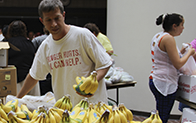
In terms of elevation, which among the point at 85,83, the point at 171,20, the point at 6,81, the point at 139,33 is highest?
Answer: the point at 171,20

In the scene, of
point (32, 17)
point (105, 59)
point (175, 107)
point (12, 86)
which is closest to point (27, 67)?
point (12, 86)

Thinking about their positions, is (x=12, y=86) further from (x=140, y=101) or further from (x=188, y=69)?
(x=140, y=101)

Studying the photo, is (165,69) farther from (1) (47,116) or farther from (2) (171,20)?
(1) (47,116)

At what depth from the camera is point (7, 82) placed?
6.97 feet

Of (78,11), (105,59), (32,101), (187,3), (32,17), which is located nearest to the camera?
(105,59)

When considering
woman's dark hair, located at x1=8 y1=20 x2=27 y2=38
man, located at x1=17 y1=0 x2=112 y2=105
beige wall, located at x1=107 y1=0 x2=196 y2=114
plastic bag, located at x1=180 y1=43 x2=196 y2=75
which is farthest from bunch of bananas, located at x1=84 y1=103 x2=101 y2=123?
beige wall, located at x1=107 y1=0 x2=196 y2=114

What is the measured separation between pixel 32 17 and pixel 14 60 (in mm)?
7396

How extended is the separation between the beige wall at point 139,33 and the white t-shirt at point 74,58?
7.47 feet

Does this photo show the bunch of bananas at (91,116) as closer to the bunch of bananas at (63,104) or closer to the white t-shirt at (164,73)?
the bunch of bananas at (63,104)

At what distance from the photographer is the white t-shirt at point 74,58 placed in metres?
1.53

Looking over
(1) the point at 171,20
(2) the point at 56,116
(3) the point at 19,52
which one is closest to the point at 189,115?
(1) the point at 171,20

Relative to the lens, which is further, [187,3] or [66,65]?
[187,3]

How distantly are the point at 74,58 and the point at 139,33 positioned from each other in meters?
2.41

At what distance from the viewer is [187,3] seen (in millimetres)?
3445
